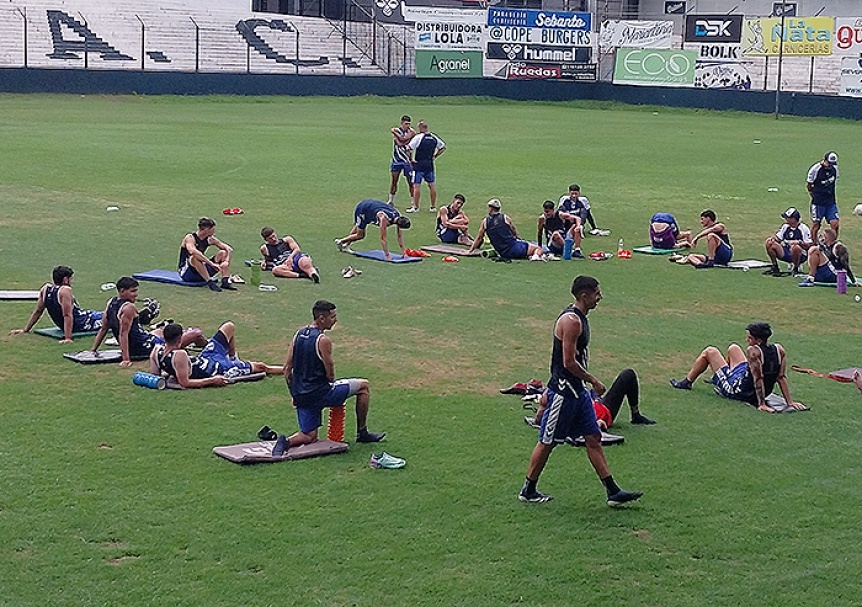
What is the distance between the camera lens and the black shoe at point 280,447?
11.4 metres

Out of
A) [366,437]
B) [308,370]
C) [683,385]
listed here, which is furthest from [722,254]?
[308,370]

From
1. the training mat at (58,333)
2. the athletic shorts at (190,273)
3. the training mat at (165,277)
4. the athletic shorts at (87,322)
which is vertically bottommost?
the training mat at (58,333)

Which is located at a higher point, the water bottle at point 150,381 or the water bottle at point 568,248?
the water bottle at point 568,248

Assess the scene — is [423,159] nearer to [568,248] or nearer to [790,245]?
[568,248]

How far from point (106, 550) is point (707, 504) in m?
4.82

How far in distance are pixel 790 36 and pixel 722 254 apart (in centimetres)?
4681

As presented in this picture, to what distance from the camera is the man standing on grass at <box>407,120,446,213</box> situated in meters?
29.0

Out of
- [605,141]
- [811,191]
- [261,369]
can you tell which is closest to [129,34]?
[605,141]

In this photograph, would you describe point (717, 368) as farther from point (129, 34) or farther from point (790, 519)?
point (129, 34)

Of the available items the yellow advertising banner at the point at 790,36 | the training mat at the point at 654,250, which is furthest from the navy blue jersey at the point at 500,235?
the yellow advertising banner at the point at 790,36

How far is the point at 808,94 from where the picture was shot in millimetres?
64000

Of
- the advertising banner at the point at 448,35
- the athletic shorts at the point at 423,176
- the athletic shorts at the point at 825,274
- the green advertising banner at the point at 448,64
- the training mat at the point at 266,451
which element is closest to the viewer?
the training mat at the point at 266,451

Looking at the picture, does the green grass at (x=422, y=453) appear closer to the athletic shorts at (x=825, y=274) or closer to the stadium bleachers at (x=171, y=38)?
the athletic shorts at (x=825, y=274)

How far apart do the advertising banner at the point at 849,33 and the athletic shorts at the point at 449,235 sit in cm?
4676
